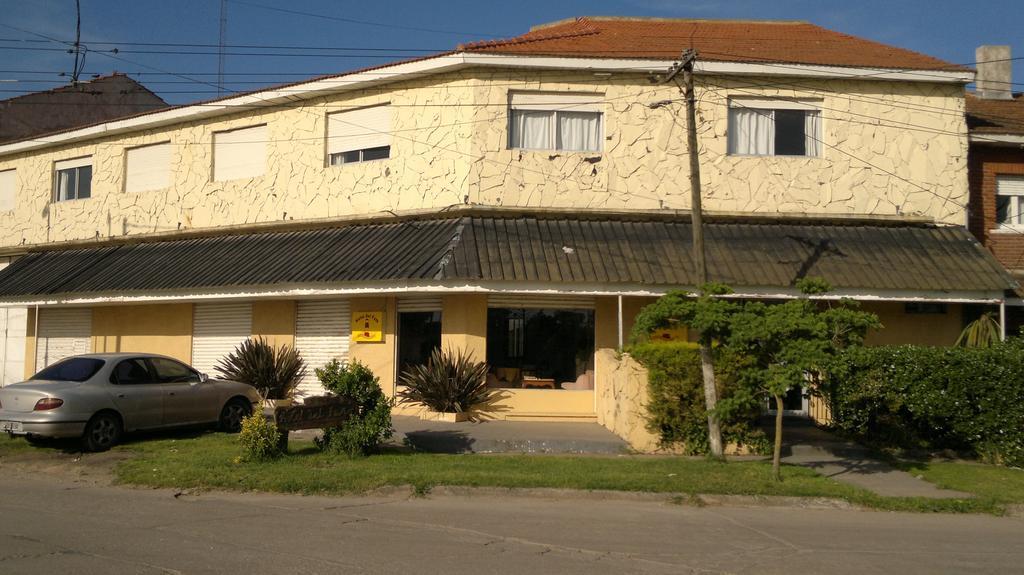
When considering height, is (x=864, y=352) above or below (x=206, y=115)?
below

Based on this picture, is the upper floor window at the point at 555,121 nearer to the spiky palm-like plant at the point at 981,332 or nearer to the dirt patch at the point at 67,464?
the spiky palm-like plant at the point at 981,332

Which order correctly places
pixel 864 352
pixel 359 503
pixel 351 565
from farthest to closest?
1. pixel 864 352
2. pixel 359 503
3. pixel 351 565

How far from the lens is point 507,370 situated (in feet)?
58.5

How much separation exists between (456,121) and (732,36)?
813 cm

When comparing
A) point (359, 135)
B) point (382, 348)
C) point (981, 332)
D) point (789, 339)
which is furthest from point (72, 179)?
point (981, 332)

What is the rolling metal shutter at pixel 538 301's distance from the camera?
17688mm

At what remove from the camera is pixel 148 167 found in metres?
23.1

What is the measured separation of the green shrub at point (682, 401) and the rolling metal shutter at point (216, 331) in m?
10.5

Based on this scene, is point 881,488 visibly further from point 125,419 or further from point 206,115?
point 206,115

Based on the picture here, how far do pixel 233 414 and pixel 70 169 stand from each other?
1311 centimetres

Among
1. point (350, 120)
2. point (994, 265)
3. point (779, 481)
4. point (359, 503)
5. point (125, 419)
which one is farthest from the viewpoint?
point (350, 120)

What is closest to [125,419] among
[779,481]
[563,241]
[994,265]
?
[563,241]

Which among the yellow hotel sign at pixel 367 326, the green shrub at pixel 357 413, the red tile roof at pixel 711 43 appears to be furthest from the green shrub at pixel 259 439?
the red tile roof at pixel 711 43

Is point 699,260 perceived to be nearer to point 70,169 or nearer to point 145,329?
point 145,329
